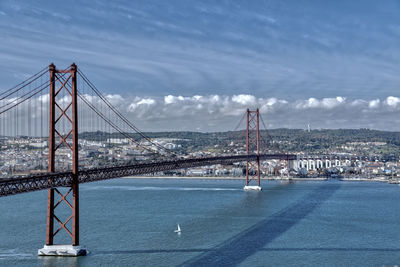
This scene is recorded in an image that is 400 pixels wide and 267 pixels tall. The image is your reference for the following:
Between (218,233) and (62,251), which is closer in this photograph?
(62,251)

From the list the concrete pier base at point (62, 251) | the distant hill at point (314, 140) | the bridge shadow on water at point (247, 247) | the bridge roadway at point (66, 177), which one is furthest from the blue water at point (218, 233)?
the distant hill at point (314, 140)

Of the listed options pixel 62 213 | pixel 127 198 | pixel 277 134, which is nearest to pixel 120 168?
pixel 62 213

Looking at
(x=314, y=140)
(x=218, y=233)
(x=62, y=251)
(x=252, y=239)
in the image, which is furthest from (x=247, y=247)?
(x=314, y=140)

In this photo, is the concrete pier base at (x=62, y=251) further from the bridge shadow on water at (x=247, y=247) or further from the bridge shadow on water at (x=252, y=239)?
the bridge shadow on water at (x=252, y=239)

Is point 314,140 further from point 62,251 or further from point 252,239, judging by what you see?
point 62,251

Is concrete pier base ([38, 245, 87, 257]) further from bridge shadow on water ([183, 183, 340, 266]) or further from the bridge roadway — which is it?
bridge shadow on water ([183, 183, 340, 266])

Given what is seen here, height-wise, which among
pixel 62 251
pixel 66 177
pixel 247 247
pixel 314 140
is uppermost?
pixel 314 140
